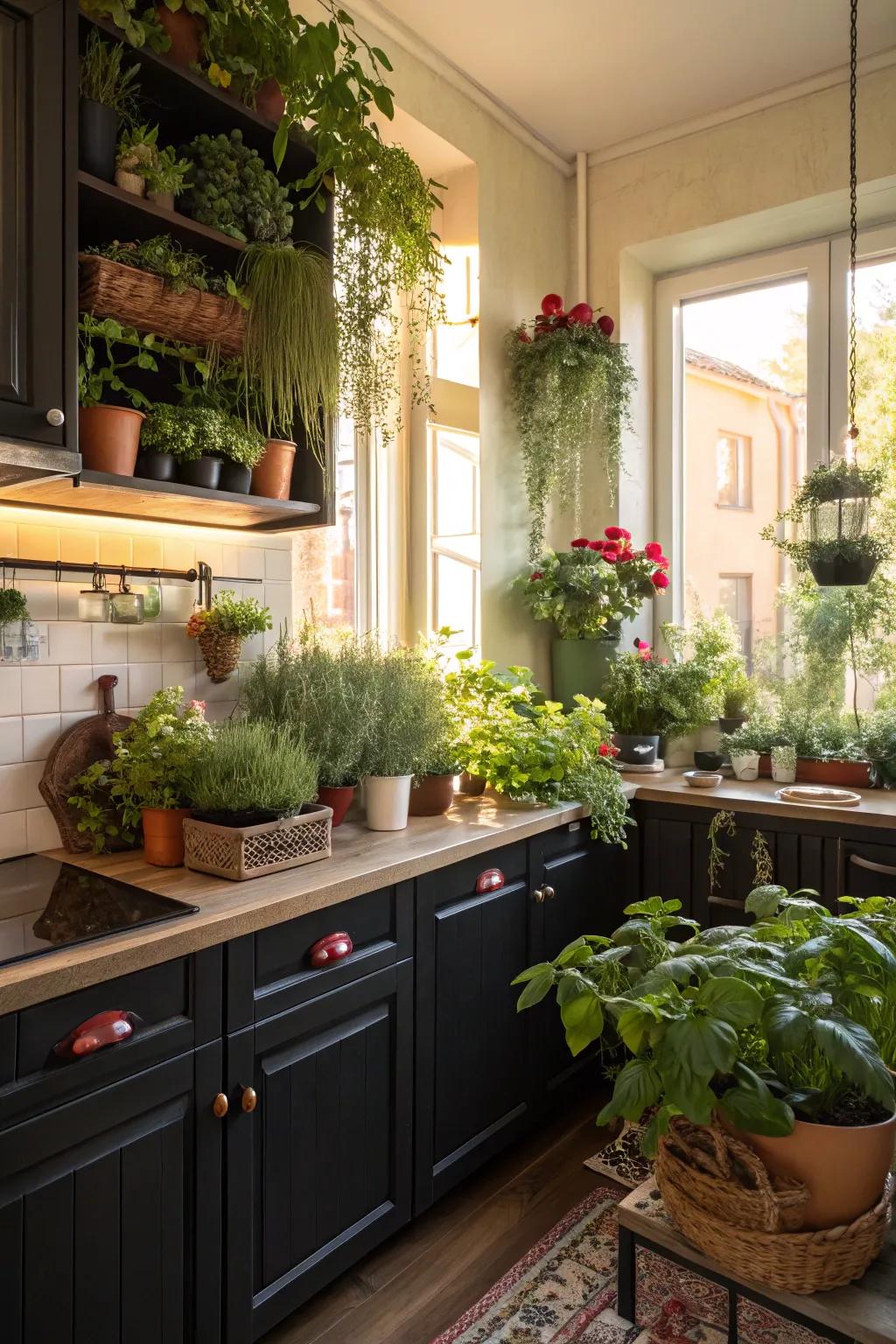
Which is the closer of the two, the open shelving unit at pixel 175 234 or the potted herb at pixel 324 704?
the open shelving unit at pixel 175 234

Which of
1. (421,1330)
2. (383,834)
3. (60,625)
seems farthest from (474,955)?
(60,625)

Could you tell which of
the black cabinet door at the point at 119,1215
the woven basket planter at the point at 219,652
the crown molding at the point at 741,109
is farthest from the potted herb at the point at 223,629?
the crown molding at the point at 741,109

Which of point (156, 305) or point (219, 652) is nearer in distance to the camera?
point (156, 305)

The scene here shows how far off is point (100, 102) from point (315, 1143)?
6.62 feet

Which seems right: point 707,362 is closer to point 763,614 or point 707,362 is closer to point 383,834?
point 763,614

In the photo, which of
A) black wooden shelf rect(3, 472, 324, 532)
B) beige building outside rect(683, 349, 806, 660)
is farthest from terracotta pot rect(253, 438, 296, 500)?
beige building outside rect(683, 349, 806, 660)

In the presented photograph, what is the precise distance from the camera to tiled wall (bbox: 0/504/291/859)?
188cm

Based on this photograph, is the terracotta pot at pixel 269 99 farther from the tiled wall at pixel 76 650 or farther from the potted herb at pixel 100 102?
the tiled wall at pixel 76 650

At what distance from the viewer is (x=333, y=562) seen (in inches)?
110

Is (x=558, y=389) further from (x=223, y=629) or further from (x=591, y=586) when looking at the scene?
(x=223, y=629)

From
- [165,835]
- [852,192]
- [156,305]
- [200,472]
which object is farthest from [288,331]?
[852,192]

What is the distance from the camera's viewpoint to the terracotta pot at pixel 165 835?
1.83 metres

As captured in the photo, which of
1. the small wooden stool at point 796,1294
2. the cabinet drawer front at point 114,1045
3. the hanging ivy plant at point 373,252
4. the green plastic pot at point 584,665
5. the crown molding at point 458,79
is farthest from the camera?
the green plastic pot at point 584,665

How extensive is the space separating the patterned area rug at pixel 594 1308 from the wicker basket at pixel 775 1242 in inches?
29.6
